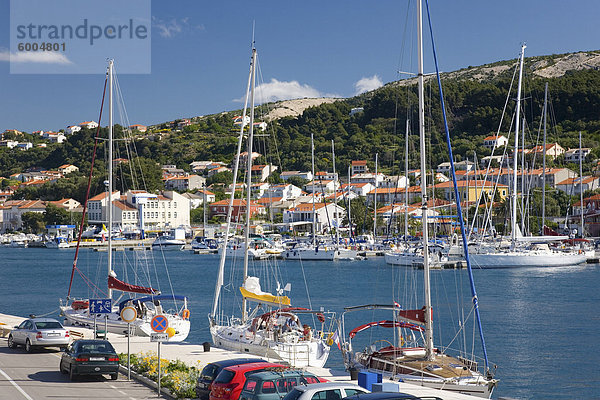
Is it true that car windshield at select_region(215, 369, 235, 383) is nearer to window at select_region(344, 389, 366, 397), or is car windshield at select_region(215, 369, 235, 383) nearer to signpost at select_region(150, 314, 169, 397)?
signpost at select_region(150, 314, 169, 397)

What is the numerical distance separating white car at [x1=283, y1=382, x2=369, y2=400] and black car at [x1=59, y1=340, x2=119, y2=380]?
291 inches

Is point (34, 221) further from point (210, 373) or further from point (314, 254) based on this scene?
point (210, 373)

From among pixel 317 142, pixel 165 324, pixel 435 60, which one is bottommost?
pixel 165 324

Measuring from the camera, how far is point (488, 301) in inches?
1889

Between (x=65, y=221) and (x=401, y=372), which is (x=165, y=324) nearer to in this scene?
(x=401, y=372)

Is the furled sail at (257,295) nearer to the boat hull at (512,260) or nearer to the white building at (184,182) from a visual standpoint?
the boat hull at (512,260)

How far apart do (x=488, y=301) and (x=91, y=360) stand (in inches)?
1384

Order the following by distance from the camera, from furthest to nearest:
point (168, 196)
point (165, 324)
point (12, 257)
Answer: point (168, 196), point (12, 257), point (165, 324)

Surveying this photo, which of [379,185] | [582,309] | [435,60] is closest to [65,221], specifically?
[379,185]

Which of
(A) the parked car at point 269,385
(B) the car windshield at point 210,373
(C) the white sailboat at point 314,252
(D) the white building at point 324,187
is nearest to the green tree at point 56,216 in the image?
(D) the white building at point 324,187

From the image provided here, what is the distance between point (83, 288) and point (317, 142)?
131102 mm

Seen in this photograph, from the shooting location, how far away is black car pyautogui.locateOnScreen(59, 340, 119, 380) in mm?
17547

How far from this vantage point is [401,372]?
19.8m

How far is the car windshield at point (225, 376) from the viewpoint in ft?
45.4
